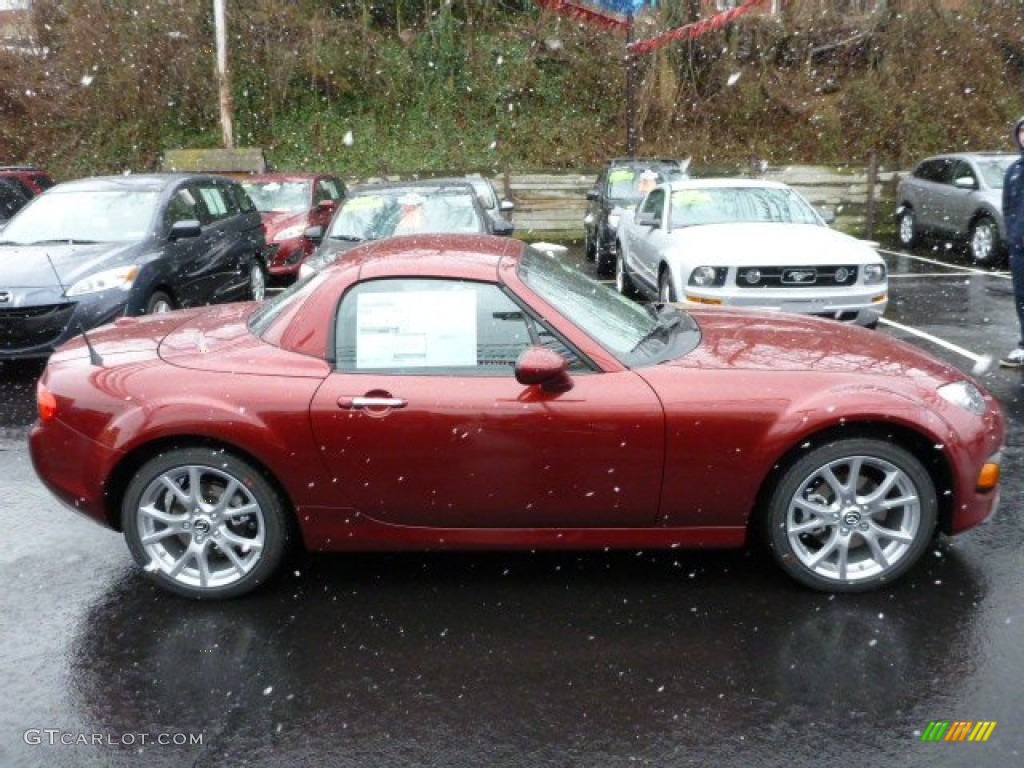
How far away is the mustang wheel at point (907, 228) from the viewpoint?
637 inches

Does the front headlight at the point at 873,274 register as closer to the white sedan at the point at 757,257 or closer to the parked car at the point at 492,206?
the white sedan at the point at 757,257

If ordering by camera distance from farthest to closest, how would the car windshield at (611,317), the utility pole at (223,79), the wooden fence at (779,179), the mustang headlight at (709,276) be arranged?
the utility pole at (223,79)
the wooden fence at (779,179)
the mustang headlight at (709,276)
the car windshield at (611,317)

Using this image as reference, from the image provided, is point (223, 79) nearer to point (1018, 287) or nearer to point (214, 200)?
point (214, 200)

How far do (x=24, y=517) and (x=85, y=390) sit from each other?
1.40 m

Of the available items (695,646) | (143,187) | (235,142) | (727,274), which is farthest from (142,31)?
(695,646)

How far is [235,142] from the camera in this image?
22.0 metres

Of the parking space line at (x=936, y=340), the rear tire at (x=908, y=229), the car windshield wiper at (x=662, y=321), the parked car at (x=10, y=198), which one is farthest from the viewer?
the rear tire at (x=908, y=229)

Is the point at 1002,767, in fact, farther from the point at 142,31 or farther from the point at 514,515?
the point at 142,31

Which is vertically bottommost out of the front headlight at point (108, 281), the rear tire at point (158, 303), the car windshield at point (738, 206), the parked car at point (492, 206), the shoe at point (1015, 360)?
the shoe at point (1015, 360)

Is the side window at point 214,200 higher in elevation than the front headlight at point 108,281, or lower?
higher

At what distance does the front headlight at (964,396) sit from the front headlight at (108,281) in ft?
20.3

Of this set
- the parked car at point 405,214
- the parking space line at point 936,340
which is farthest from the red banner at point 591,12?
the parking space line at point 936,340

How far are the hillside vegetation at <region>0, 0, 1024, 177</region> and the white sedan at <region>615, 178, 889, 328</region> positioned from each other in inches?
493

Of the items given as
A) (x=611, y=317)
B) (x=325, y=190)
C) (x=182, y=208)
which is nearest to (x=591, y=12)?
(x=325, y=190)
